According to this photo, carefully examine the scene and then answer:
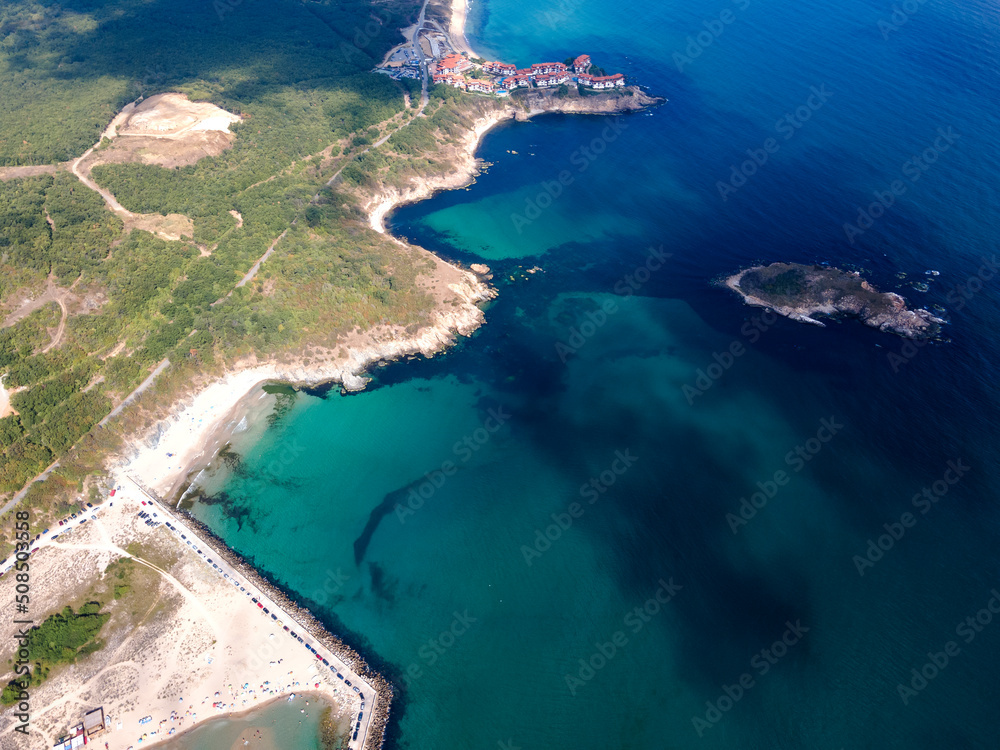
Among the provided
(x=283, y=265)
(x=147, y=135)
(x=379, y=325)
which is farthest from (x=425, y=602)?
(x=147, y=135)

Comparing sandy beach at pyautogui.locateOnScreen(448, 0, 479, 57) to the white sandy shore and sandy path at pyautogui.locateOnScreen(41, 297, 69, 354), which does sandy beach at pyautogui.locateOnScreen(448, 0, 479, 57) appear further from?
sandy path at pyautogui.locateOnScreen(41, 297, 69, 354)

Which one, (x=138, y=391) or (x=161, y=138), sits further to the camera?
(x=161, y=138)

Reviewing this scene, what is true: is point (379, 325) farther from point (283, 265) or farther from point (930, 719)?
point (930, 719)

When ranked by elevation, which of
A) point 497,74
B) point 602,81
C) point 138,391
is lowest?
point 138,391

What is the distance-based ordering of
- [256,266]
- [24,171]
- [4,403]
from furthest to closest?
[24,171] < [256,266] < [4,403]

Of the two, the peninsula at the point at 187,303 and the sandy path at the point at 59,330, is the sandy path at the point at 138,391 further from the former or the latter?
the sandy path at the point at 59,330

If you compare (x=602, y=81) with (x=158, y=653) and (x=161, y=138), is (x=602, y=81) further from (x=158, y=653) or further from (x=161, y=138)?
(x=158, y=653)

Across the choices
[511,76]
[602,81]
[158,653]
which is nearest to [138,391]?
[158,653]

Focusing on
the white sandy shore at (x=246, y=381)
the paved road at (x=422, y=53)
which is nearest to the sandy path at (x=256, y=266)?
the white sandy shore at (x=246, y=381)

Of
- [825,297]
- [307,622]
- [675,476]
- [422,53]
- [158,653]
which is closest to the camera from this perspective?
[158,653]
